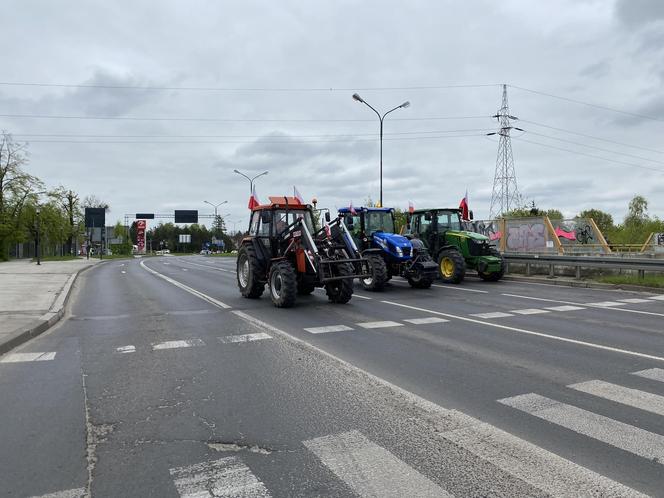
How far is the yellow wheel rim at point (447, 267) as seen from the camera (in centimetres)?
1707

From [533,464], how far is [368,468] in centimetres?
117

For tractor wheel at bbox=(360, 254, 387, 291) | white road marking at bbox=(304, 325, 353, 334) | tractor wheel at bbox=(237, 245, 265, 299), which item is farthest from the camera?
tractor wheel at bbox=(360, 254, 387, 291)

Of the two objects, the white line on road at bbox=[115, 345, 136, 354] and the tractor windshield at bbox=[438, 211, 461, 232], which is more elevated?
the tractor windshield at bbox=[438, 211, 461, 232]

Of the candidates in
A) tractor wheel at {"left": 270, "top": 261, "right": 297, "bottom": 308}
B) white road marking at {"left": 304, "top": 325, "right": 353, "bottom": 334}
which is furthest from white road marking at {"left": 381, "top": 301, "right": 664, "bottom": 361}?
tractor wheel at {"left": 270, "top": 261, "right": 297, "bottom": 308}

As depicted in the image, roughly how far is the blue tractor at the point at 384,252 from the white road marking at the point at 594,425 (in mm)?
9167

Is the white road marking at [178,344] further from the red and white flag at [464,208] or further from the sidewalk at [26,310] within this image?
the red and white flag at [464,208]

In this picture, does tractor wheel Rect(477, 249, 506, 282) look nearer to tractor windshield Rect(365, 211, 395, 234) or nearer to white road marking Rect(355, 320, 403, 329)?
tractor windshield Rect(365, 211, 395, 234)

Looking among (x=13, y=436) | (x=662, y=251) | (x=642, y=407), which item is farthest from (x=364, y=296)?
(x=662, y=251)

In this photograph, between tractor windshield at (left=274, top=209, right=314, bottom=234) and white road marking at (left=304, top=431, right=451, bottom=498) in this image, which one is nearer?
white road marking at (left=304, top=431, right=451, bottom=498)

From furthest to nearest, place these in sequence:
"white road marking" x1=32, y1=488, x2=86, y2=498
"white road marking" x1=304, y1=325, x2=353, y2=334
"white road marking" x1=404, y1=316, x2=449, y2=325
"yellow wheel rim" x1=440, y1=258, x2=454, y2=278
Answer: "yellow wheel rim" x1=440, y1=258, x2=454, y2=278 < "white road marking" x1=404, y1=316, x2=449, y2=325 < "white road marking" x1=304, y1=325, x2=353, y2=334 < "white road marking" x1=32, y1=488, x2=86, y2=498

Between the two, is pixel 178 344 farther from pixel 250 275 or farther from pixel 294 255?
pixel 250 275

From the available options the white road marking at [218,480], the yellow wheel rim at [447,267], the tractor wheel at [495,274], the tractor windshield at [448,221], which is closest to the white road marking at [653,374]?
the white road marking at [218,480]

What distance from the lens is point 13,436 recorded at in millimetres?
3977

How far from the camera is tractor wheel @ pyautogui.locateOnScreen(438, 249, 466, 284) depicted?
1666cm
